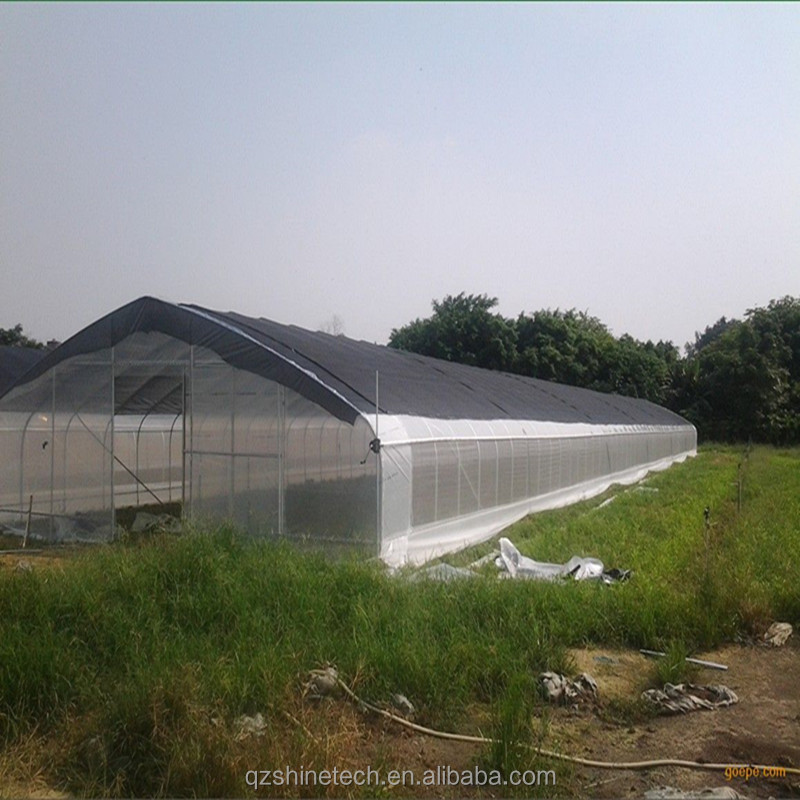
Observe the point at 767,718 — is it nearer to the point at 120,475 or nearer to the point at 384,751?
the point at 384,751

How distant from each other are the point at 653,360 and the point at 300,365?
33190mm

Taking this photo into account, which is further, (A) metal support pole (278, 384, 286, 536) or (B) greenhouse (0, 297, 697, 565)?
(A) metal support pole (278, 384, 286, 536)

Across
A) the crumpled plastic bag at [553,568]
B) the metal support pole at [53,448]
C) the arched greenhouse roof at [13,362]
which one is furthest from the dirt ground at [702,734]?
the arched greenhouse roof at [13,362]

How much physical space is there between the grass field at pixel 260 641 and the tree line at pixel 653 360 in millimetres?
28906

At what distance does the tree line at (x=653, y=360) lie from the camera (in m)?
37.0

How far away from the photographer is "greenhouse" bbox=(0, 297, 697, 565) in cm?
949

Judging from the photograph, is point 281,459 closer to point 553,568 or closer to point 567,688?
point 553,568

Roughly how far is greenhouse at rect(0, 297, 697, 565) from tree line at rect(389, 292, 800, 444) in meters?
22.6

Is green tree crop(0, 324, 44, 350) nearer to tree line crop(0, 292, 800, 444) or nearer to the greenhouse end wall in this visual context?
tree line crop(0, 292, 800, 444)

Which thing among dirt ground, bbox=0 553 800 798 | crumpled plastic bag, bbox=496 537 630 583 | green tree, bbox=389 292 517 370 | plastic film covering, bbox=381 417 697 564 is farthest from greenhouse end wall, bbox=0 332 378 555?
green tree, bbox=389 292 517 370

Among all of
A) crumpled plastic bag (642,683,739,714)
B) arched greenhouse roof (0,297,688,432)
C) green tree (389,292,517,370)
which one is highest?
green tree (389,292,517,370)

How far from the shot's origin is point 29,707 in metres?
4.66

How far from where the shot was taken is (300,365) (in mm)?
9852

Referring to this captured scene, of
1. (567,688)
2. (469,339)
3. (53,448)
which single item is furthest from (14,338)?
(567,688)
